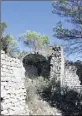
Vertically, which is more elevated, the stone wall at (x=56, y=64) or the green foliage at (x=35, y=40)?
the green foliage at (x=35, y=40)

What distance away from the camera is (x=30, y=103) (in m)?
13.7

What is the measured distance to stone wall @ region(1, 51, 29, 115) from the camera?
36.9 ft

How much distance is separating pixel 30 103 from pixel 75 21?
9.53m

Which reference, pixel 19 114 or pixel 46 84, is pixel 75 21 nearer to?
pixel 46 84

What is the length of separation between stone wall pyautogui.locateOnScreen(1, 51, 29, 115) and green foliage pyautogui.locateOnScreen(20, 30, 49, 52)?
119 feet

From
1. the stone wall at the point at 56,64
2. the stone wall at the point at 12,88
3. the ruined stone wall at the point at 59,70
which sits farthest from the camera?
the stone wall at the point at 56,64

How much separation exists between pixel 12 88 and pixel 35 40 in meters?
38.2

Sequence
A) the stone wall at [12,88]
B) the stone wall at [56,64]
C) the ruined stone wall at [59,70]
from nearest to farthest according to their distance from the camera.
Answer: the stone wall at [12,88]
the ruined stone wall at [59,70]
the stone wall at [56,64]

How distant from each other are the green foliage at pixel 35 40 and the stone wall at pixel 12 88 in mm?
36277

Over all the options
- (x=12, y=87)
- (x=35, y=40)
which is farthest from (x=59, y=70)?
(x=35, y=40)

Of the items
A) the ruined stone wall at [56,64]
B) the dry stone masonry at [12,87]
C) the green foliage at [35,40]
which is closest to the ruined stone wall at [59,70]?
the ruined stone wall at [56,64]

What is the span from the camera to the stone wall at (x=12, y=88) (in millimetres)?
11252

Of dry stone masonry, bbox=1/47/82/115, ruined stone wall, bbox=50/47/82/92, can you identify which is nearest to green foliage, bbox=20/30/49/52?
ruined stone wall, bbox=50/47/82/92

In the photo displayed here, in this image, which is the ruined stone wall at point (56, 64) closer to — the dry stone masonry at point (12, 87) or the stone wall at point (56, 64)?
the stone wall at point (56, 64)
